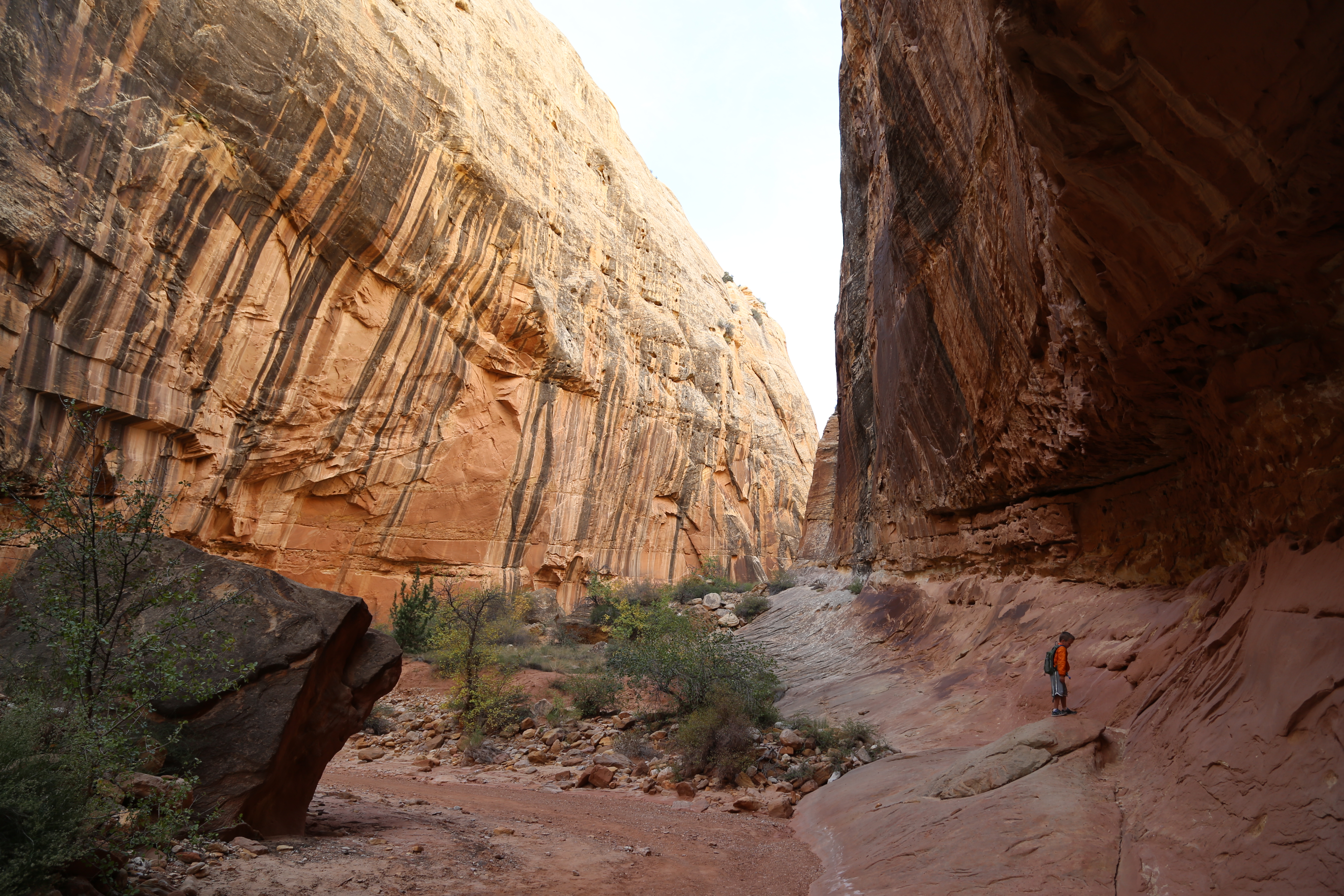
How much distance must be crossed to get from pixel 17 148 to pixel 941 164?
58.9 ft

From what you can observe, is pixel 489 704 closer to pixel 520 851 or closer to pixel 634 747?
pixel 634 747

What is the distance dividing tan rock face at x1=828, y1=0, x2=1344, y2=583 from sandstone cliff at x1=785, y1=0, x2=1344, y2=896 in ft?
0.07

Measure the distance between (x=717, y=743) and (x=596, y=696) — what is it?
415 centimetres

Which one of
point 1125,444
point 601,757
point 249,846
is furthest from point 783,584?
point 249,846

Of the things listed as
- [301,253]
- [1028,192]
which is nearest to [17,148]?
[301,253]

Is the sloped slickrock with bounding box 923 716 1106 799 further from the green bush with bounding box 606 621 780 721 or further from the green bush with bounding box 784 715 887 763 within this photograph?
the green bush with bounding box 606 621 780 721

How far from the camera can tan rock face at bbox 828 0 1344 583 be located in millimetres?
3234

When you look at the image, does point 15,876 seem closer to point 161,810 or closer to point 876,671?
point 161,810

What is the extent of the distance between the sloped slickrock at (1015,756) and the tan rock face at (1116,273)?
2142mm

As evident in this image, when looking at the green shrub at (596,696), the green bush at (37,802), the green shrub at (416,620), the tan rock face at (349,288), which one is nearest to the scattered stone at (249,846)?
the green bush at (37,802)

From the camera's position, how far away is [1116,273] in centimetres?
480

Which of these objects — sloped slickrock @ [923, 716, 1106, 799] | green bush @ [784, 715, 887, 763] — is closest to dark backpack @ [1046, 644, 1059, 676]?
sloped slickrock @ [923, 716, 1106, 799]

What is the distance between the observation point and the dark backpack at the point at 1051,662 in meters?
7.04

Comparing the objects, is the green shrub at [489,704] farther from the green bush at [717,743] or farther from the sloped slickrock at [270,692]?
the sloped slickrock at [270,692]
